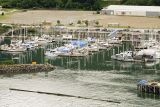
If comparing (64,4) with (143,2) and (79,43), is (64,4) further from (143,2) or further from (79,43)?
(79,43)

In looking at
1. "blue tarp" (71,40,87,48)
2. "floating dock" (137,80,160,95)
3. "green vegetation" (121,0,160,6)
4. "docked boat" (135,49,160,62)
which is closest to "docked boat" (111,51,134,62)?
"docked boat" (135,49,160,62)

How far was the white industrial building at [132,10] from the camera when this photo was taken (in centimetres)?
7544

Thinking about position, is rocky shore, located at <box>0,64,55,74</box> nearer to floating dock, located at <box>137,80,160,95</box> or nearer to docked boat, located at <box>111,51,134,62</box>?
docked boat, located at <box>111,51,134,62</box>

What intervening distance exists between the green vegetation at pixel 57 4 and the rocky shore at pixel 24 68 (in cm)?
3329

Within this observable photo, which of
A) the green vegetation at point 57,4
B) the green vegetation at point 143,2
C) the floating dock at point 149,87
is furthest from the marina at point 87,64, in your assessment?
the green vegetation at point 143,2

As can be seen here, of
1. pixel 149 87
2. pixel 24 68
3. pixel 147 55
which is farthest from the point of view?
pixel 147 55

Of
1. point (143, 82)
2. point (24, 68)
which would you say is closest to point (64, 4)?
point (24, 68)

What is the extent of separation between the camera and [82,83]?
45062mm

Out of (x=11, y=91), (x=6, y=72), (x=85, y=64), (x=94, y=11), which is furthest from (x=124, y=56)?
(x=94, y=11)

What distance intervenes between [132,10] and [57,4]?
11.6 meters

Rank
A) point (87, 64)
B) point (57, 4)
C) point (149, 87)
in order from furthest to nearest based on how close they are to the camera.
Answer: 1. point (57, 4)
2. point (87, 64)
3. point (149, 87)

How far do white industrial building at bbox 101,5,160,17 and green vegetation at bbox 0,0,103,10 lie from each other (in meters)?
4.21

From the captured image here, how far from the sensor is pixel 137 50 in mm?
58062

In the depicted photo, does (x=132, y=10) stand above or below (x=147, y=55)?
above
